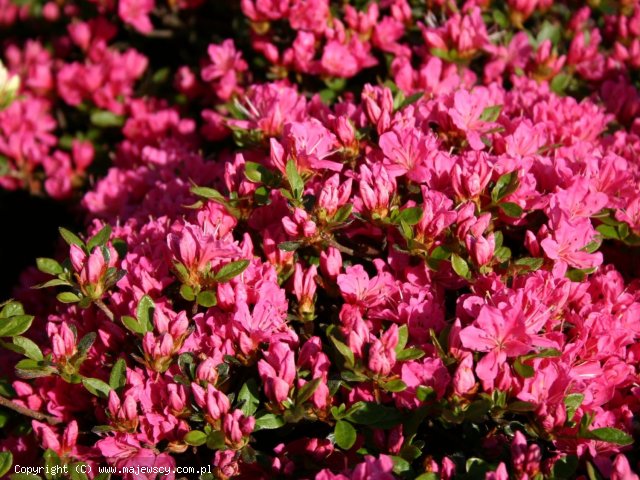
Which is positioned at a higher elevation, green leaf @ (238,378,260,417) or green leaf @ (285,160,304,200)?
green leaf @ (285,160,304,200)

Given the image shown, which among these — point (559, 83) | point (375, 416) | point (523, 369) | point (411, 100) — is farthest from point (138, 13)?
point (523, 369)

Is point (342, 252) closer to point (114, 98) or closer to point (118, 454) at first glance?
point (118, 454)

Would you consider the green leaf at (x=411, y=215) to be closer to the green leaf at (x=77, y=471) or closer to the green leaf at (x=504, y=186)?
the green leaf at (x=504, y=186)

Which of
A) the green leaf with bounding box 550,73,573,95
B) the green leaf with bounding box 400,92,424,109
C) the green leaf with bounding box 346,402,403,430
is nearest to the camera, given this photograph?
the green leaf with bounding box 346,402,403,430

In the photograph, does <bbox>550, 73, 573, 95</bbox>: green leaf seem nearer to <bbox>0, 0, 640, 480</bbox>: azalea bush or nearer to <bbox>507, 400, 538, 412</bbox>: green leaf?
<bbox>0, 0, 640, 480</bbox>: azalea bush

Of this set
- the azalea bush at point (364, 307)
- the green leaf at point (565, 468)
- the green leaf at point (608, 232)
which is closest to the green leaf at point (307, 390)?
the azalea bush at point (364, 307)

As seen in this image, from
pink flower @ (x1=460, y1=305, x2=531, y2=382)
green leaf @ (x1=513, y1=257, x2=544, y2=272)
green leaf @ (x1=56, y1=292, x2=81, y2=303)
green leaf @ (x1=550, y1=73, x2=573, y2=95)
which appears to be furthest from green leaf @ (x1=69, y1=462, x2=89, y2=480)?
green leaf @ (x1=550, y1=73, x2=573, y2=95)

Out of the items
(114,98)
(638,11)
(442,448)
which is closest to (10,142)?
(114,98)
